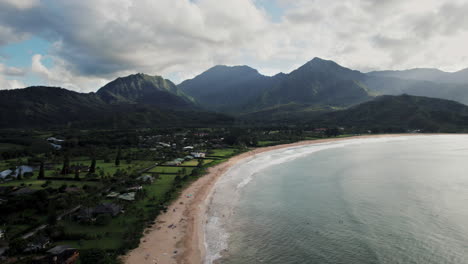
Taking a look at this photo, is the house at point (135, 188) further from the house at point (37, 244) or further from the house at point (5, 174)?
the house at point (5, 174)

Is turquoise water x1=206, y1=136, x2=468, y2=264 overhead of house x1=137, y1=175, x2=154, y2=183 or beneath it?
beneath

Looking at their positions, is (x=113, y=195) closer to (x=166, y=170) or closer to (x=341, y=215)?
(x=166, y=170)

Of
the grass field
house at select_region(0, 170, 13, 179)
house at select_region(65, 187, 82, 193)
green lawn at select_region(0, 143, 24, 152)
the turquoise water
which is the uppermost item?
green lawn at select_region(0, 143, 24, 152)

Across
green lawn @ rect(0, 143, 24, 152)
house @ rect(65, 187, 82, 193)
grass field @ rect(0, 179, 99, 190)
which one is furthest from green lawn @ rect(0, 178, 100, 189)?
green lawn @ rect(0, 143, 24, 152)

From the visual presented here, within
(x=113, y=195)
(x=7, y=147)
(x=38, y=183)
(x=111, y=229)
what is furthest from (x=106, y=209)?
(x=7, y=147)

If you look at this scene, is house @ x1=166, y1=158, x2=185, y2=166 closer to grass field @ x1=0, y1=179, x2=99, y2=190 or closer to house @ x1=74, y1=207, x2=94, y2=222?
grass field @ x1=0, y1=179, x2=99, y2=190

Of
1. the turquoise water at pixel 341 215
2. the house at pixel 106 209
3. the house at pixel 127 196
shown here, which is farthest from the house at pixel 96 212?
the turquoise water at pixel 341 215
